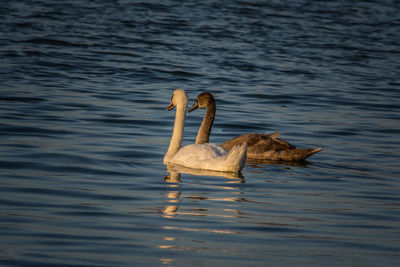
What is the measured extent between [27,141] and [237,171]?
11.6ft

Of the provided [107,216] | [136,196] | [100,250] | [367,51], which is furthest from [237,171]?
[367,51]

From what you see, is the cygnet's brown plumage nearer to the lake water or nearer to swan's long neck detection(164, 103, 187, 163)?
the lake water

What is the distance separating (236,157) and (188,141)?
11.2 ft

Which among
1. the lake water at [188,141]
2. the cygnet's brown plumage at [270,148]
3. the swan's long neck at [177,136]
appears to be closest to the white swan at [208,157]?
the swan's long neck at [177,136]

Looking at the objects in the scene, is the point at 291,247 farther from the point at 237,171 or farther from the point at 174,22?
the point at 174,22

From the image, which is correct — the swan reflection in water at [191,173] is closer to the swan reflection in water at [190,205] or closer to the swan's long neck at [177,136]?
the swan reflection in water at [190,205]

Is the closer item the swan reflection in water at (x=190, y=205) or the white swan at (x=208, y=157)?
the swan reflection in water at (x=190, y=205)

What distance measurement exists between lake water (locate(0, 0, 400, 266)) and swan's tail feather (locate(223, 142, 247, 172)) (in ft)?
0.97

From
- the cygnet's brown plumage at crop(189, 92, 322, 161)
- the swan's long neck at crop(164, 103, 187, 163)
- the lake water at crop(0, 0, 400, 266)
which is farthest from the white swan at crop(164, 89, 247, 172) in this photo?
the cygnet's brown plumage at crop(189, 92, 322, 161)

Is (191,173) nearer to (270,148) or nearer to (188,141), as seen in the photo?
(270,148)

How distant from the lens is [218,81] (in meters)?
19.6

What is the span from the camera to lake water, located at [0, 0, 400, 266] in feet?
21.4

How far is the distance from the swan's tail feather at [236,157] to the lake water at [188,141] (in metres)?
0.30

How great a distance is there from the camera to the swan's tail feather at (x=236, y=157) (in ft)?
30.8
